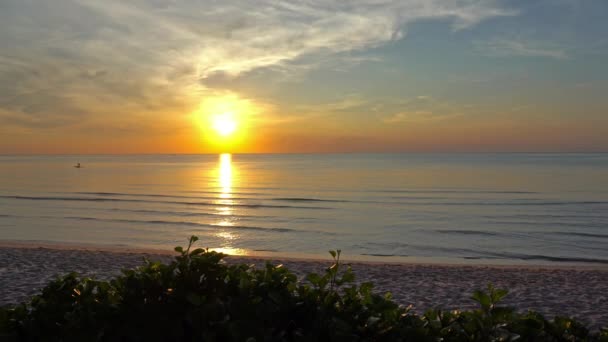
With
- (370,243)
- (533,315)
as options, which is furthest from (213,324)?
(370,243)

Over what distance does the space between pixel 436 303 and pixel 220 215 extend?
2105 cm

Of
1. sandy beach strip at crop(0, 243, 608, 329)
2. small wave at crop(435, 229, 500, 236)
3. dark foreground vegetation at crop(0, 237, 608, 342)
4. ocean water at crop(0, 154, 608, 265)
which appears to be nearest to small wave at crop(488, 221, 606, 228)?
ocean water at crop(0, 154, 608, 265)

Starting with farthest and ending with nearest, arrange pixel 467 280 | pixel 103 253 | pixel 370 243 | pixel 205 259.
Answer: pixel 370 243 < pixel 103 253 < pixel 467 280 < pixel 205 259

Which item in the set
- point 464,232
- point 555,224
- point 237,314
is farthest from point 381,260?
point 237,314

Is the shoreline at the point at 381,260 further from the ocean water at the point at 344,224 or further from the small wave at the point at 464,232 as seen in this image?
the small wave at the point at 464,232

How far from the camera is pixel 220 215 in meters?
29.9

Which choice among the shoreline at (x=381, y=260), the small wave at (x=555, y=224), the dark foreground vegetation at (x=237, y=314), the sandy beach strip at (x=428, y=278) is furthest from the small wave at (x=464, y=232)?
the dark foreground vegetation at (x=237, y=314)

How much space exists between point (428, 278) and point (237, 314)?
11.1 meters

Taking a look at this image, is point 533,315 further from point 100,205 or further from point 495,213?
point 100,205

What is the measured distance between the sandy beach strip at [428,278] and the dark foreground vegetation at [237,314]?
7251 mm

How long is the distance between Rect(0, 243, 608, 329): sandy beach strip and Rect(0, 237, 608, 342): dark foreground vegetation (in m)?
7.25

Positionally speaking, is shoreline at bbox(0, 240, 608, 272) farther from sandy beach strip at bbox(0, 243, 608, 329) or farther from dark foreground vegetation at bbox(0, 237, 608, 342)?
dark foreground vegetation at bbox(0, 237, 608, 342)

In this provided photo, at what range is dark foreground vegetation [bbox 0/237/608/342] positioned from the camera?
269cm

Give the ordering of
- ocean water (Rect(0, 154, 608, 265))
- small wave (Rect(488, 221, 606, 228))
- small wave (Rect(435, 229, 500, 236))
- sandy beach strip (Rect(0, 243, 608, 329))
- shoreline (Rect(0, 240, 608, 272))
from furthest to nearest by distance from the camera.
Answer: small wave (Rect(488, 221, 606, 228)), small wave (Rect(435, 229, 500, 236)), ocean water (Rect(0, 154, 608, 265)), shoreline (Rect(0, 240, 608, 272)), sandy beach strip (Rect(0, 243, 608, 329))
